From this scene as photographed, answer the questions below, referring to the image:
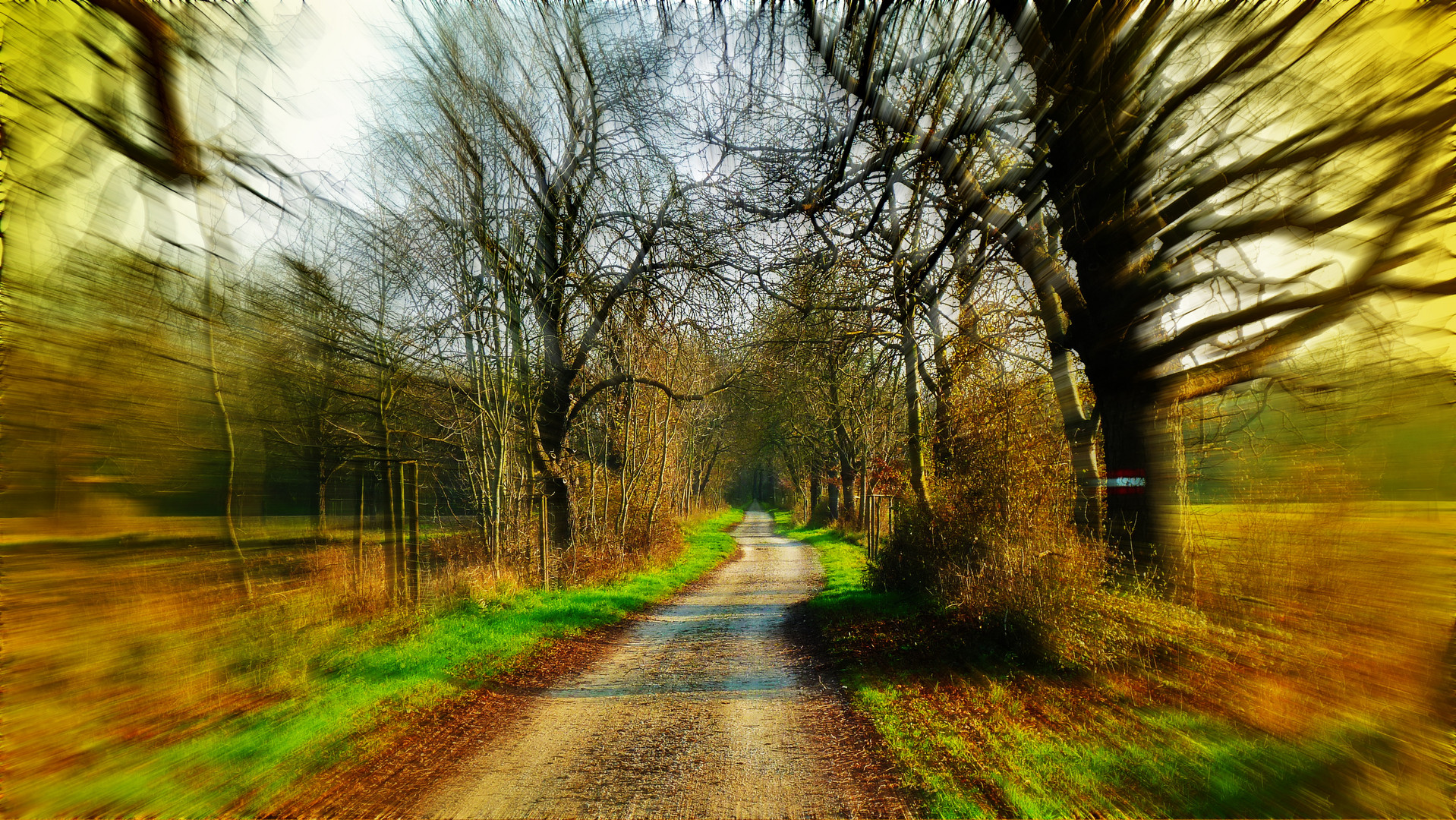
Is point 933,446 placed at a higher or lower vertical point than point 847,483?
higher

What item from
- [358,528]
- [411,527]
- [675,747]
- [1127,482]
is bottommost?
[675,747]

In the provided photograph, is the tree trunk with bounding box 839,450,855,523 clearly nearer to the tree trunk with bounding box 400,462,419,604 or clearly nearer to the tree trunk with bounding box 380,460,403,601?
the tree trunk with bounding box 400,462,419,604

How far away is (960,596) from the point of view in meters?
7.13

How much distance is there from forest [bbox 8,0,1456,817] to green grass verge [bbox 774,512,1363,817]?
0.04 meters

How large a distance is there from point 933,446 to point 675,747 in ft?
21.6

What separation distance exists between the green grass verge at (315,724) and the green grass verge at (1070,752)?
3825 millimetres

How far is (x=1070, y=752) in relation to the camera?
13.5ft

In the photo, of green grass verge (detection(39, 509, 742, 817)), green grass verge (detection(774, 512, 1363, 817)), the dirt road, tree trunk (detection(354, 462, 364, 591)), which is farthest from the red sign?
tree trunk (detection(354, 462, 364, 591))

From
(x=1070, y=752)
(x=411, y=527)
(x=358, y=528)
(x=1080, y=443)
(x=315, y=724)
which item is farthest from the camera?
(x=411, y=527)

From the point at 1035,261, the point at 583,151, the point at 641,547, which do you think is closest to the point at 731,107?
the point at 1035,261

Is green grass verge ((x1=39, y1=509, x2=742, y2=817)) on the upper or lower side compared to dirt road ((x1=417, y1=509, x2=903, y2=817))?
upper

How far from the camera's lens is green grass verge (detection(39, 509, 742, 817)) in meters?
3.16

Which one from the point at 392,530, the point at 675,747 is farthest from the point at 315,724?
the point at 392,530

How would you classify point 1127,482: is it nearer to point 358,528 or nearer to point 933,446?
point 933,446
